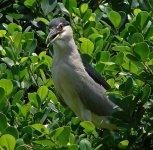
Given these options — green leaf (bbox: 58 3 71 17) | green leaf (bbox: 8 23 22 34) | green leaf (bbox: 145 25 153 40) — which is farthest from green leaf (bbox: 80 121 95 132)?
green leaf (bbox: 58 3 71 17)

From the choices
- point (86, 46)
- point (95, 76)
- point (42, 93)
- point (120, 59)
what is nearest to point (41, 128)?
point (42, 93)

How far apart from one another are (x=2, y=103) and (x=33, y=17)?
64.8 inches

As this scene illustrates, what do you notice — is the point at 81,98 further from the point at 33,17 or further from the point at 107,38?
the point at 33,17

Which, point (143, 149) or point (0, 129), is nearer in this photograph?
point (0, 129)

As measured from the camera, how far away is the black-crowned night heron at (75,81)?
4953 millimetres

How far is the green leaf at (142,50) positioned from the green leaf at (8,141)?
0.76m

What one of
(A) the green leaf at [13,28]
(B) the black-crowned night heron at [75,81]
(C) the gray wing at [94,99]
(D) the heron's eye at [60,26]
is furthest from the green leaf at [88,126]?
(A) the green leaf at [13,28]

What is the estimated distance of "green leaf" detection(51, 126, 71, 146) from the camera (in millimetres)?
3605

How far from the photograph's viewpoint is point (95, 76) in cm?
483

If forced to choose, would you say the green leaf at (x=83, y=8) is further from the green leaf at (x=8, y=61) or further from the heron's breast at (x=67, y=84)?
the green leaf at (x=8, y=61)

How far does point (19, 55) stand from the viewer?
4832 millimetres

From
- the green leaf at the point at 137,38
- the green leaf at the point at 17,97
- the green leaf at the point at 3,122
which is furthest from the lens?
the green leaf at the point at 17,97

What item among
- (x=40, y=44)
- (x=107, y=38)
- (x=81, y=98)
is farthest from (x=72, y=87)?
(x=40, y=44)

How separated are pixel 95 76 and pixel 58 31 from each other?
1.45ft
